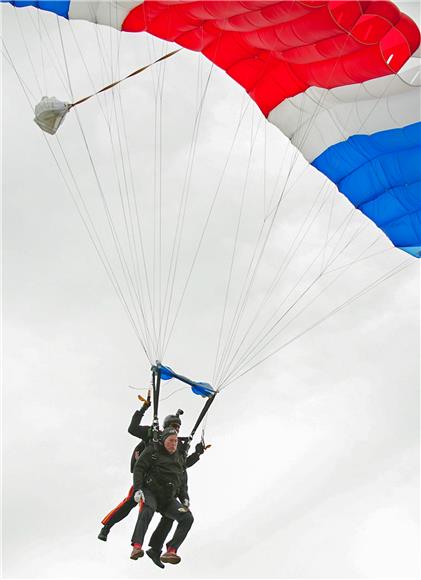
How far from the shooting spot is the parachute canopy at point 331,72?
9.12 m

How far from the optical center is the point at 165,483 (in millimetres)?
9828

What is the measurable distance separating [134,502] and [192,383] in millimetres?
1362

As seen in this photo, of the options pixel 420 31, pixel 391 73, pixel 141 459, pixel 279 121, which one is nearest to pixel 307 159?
pixel 279 121

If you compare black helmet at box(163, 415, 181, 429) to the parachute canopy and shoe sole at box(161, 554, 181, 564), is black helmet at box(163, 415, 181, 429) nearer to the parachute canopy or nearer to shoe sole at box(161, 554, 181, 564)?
shoe sole at box(161, 554, 181, 564)

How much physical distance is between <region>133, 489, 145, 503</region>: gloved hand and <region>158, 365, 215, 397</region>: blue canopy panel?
1.20 meters

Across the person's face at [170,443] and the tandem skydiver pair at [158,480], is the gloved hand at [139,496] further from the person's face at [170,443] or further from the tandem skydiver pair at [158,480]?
the person's face at [170,443]

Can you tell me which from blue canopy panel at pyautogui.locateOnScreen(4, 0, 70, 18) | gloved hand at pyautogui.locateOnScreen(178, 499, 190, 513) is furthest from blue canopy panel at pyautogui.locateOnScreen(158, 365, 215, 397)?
blue canopy panel at pyautogui.locateOnScreen(4, 0, 70, 18)

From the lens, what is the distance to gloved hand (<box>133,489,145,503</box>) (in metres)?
9.63

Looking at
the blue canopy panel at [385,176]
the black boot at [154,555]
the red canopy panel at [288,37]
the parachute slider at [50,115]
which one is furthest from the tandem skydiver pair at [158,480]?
the red canopy panel at [288,37]

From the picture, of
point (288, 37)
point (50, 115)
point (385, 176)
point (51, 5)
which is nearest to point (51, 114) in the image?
point (50, 115)

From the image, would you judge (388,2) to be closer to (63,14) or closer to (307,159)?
(307,159)

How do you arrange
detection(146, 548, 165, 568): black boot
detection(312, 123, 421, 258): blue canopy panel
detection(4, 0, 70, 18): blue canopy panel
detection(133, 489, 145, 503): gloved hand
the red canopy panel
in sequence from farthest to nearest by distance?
detection(312, 123, 421, 258): blue canopy panel → detection(4, 0, 70, 18): blue canopy panel → detection(146, 548, 165, 568): black boot → detection(133, 489, 145, 503): gloved hand → the red canopy panel

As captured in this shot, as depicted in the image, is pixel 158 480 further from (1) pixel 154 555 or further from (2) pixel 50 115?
(2) pixel 50 115

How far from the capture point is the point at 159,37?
10570mm
